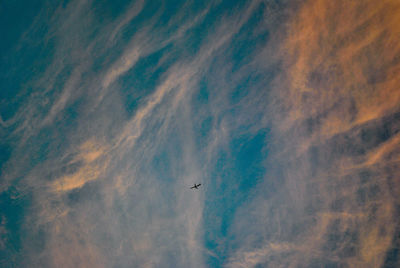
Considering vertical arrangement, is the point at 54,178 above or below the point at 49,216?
above

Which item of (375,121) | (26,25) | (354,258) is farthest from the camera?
(354,258)

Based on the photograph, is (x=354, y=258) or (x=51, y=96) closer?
(x=51, y=96)

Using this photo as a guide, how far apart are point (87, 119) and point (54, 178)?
208 inches

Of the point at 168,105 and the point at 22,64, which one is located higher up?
the point at 22,64

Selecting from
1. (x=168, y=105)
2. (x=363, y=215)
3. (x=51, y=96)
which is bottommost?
(x=363, y=215)

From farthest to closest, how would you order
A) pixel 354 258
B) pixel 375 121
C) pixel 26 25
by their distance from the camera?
pixel 354 258, pixel 375 121, pixel 26 25

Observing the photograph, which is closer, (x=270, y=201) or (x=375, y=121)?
(x=375, y=121)

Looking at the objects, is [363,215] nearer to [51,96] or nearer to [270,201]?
[270,201]

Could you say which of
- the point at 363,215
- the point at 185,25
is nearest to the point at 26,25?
the point at 185,25

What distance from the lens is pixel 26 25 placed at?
15883 mm

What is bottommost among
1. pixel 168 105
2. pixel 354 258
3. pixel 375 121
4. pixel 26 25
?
pixel 354 258

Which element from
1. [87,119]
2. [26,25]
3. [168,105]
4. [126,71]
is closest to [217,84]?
[168,105]

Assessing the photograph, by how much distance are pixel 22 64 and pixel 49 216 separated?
11.5 m

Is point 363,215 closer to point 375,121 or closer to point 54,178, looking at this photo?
point 375,121
